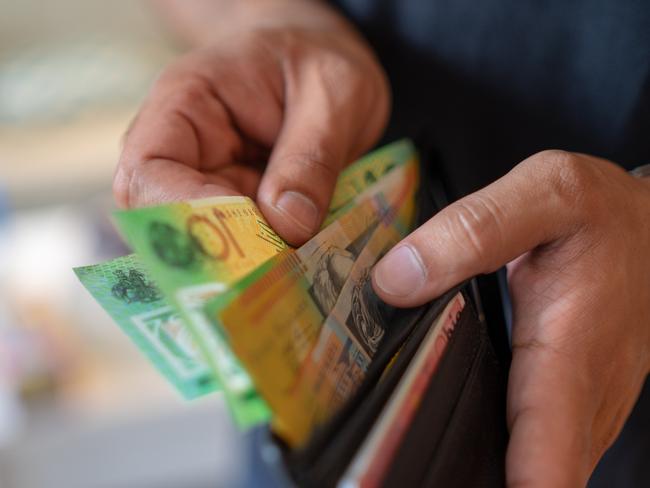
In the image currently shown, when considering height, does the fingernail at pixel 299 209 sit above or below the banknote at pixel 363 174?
above

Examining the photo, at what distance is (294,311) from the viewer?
391 millimetres

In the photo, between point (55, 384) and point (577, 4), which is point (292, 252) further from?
point (55, 384)

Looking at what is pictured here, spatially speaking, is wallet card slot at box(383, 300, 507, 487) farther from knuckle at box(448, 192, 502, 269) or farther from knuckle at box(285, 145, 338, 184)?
knuckle at box(285, 145, 338, 184)

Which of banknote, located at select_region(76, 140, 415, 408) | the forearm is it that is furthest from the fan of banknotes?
the forearm

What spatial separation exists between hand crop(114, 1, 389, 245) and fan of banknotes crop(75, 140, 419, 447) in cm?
5

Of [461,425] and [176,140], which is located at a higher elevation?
[176,140]

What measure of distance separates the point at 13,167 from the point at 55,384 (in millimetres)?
526

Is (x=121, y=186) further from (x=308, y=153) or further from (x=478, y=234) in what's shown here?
(x=478, y=234)

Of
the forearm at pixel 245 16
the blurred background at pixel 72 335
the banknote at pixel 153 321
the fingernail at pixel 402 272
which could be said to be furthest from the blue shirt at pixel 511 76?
the blurred background at pixel 72 335

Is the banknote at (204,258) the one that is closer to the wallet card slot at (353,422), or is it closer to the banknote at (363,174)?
the wallet card slot at (353,422)

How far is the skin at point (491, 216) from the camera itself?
0.44 metres

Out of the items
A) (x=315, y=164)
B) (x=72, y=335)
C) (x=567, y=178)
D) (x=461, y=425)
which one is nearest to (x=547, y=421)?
(x=461, y=425)

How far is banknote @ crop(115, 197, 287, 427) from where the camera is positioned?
1.12 ft

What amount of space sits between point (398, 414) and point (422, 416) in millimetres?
20
